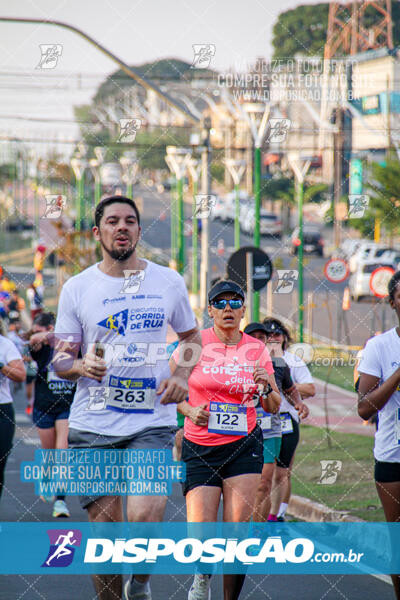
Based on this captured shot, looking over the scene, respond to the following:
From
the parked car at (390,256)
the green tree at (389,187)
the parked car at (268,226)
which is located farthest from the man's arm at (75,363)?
the parked car at (268,226)

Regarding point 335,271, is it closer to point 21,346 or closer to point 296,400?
point 21,346

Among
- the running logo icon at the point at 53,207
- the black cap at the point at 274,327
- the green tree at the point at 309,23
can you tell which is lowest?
the black cap at the point at 274,327

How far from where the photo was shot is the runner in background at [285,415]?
8.50m

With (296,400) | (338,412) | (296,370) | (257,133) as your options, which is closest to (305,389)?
(296,370)

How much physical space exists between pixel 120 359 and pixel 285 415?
379 centimetres

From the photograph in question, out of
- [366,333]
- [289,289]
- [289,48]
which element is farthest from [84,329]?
[289,48]

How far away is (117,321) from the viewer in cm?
516

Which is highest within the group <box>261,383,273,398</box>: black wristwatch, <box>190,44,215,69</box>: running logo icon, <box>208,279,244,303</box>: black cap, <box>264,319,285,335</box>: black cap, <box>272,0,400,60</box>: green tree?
<box>272,0,400,60</box>: green tree

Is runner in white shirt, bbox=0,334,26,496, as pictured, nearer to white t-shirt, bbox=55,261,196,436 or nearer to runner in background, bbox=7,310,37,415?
white t-shirt, bbox=55,261,196,436

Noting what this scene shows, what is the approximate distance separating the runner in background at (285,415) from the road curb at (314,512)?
421 mm

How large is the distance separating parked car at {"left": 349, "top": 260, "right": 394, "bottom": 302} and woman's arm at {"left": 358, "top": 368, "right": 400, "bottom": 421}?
29712mm

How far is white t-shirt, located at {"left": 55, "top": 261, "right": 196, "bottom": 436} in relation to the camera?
16.9 feet

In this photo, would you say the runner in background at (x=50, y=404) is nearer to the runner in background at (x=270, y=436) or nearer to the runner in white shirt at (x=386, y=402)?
the runner in background at (x=270, y=436)

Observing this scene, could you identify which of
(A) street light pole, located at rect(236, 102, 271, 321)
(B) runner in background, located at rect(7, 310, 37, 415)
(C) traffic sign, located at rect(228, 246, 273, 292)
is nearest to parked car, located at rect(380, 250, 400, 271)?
(B) runner in background, located at rect(7, 310, 37, 415)
